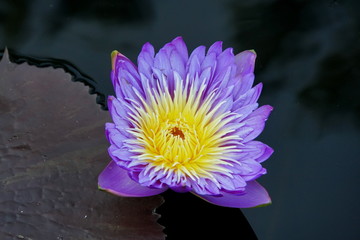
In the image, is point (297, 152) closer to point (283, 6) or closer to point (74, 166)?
point (283, 6)

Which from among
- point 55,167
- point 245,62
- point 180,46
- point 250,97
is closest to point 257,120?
point 250,97

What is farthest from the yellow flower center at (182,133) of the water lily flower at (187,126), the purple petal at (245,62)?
the purple petal at (245,62)

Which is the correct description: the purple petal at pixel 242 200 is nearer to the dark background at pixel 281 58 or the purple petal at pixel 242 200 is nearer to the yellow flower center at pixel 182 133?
the yellow flower center at pixel 182 133

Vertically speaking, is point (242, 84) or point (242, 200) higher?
point (242, 84)

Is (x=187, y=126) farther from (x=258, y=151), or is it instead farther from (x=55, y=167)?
(x=55, y=167)

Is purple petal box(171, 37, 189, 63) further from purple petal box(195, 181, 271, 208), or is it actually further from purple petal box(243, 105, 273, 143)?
purple petal box(195, 181, 271, 208)

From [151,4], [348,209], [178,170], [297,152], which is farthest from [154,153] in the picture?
[151,4]
